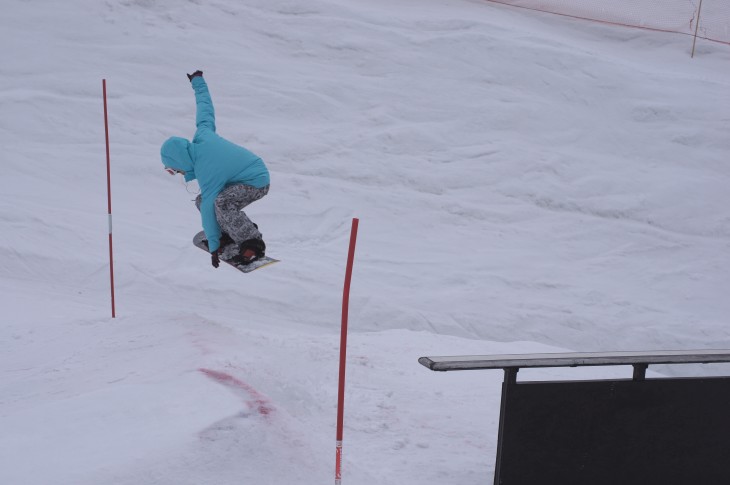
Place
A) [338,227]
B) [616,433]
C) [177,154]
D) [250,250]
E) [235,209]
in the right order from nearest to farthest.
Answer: [616,433], [177,154], [235,209], [250,250], [338,227]

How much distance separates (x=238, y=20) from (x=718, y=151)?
1069cm

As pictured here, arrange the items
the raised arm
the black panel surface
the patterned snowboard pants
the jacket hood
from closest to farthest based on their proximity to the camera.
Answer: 1. the black panel surface
2. the jacket hood
3. the patterned snowboard pants
4. the raised arm

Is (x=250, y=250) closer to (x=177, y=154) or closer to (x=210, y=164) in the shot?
(x=210, y=164)

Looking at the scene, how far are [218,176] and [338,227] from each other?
216 inches

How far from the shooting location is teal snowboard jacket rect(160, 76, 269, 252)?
6789 millimetres

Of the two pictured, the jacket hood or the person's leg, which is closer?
the jacket hood

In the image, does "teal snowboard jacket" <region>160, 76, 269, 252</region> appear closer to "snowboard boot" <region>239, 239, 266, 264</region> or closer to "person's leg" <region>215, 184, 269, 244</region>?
"person's leg" <region>215, 184, 269, 244</region>

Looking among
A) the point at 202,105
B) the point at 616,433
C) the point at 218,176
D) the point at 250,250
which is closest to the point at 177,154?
the point at 218,176

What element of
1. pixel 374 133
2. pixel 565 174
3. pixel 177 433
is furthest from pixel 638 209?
pixel 177 433

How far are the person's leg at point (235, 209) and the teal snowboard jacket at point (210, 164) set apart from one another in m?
0.05

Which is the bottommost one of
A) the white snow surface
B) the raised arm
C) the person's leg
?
the white snow surface

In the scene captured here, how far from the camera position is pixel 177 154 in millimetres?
6746

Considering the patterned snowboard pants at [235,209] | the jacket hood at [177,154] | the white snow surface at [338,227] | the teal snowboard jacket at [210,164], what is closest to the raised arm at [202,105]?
the teal snowboard jacket at [210,164]

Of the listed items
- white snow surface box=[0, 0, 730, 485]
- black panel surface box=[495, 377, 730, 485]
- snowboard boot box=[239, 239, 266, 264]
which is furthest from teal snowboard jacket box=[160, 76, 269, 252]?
black panel surface box=[495, 377, 730, 485]
